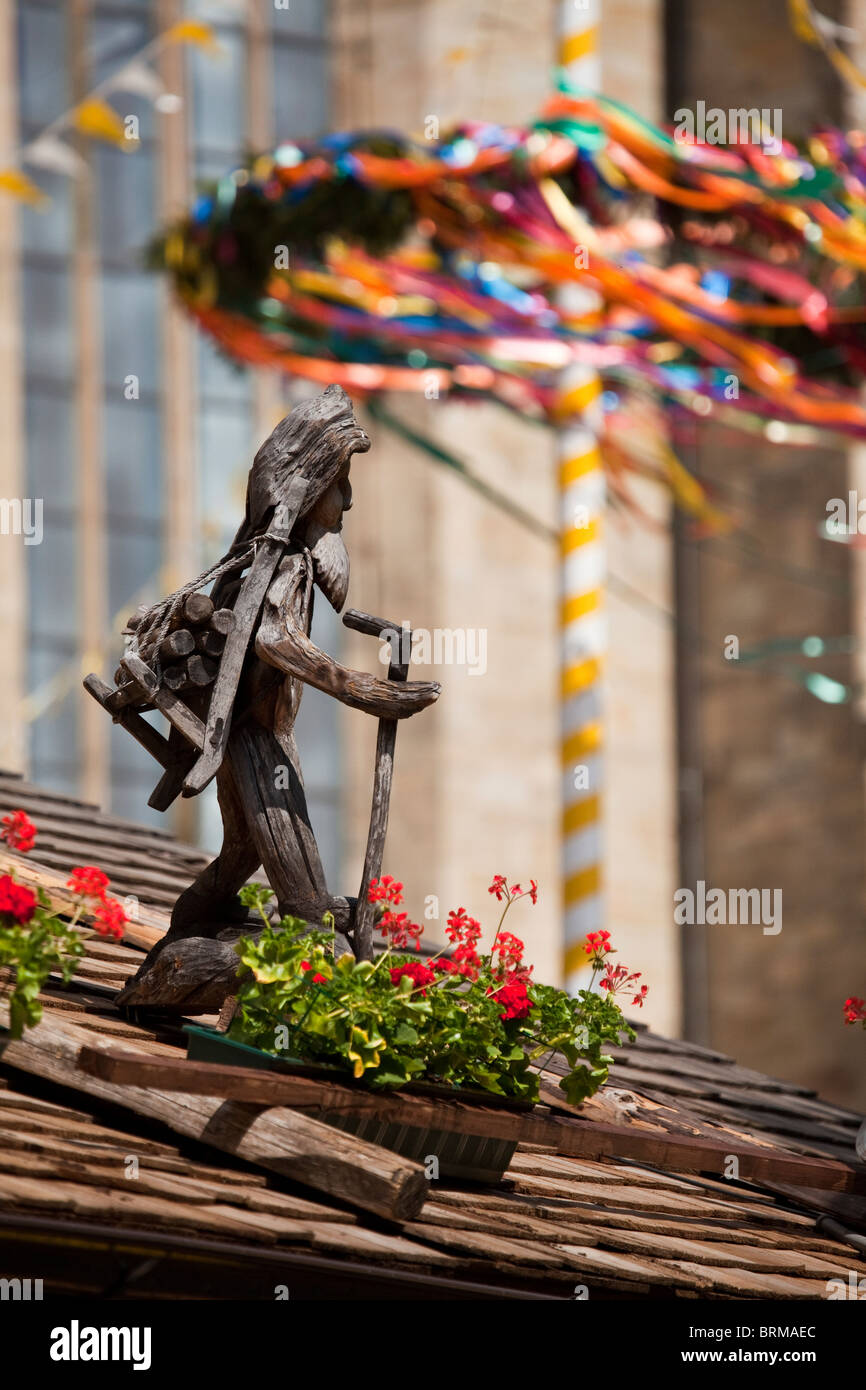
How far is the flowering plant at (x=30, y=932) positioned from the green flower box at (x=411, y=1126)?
0.37 meters

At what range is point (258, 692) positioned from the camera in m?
5.98

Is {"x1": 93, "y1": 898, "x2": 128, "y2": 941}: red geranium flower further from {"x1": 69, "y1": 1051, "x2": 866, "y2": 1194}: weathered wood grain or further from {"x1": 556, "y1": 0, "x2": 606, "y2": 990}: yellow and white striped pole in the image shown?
{"x1": 556, "y1": 0, "x2": 606, "y2": 990}: yellow and white striped pole

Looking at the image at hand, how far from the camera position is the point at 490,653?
71.1 ft

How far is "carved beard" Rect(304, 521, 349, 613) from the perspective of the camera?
6.04 metres

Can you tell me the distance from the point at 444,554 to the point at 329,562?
15.5 metres

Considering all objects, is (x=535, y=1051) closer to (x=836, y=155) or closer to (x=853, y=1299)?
(x=853, y=1299)

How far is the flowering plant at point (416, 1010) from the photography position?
551cm

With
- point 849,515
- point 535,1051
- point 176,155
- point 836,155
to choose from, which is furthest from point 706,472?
point 535,1051

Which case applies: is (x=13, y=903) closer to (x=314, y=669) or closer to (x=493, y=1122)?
(x=314, y=669)

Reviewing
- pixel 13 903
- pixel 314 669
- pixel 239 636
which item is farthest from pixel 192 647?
pixel 13 903

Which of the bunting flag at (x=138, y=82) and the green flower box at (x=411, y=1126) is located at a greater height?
the bunting flag at (x=138, y=82)

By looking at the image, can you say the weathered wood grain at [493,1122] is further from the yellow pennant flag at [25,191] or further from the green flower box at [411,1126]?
the yellow pennant flag at [25,191]

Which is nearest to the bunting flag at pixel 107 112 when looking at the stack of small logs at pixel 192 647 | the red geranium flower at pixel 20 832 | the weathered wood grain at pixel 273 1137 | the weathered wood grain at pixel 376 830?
the stack of small logs at pixel 192 647

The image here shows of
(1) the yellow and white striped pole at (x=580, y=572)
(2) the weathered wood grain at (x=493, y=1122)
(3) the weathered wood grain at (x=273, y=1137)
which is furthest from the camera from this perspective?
(1) the yellow and white striped pole at (x=580, y=572)
